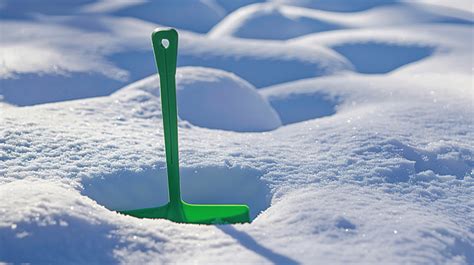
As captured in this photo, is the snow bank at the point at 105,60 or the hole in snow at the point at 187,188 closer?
the hole in snow at the point at 187,188

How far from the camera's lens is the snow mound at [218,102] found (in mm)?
2389

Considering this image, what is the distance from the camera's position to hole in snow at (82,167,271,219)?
159cm

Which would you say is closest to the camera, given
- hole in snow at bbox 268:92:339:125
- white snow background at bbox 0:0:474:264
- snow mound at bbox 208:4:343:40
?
white snow background at bbox 0:0:474:264

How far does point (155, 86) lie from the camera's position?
247 cm

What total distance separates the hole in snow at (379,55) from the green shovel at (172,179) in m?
2.86

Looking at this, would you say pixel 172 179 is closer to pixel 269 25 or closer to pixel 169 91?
pixel 169 91

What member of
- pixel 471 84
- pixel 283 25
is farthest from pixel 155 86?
pixel 283 25

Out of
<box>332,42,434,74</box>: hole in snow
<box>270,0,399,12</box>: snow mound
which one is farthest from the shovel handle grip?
<box>270,0,399,12</box>: snow mound

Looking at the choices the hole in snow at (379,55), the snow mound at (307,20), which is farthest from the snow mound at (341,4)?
the hole in snow at (379,55)

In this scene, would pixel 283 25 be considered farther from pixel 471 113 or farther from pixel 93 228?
pixel 93 228

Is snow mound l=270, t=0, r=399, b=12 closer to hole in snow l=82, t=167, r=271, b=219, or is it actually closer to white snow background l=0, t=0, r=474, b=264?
white snow background l=0, t=0, r=474, b=264

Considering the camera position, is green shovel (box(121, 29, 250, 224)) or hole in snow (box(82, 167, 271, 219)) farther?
hole in snow (box(82, 167, 271, 219))

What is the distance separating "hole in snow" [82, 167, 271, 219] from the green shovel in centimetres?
10

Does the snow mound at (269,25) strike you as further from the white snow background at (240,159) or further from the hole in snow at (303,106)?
the hole in snow at (303,106)
